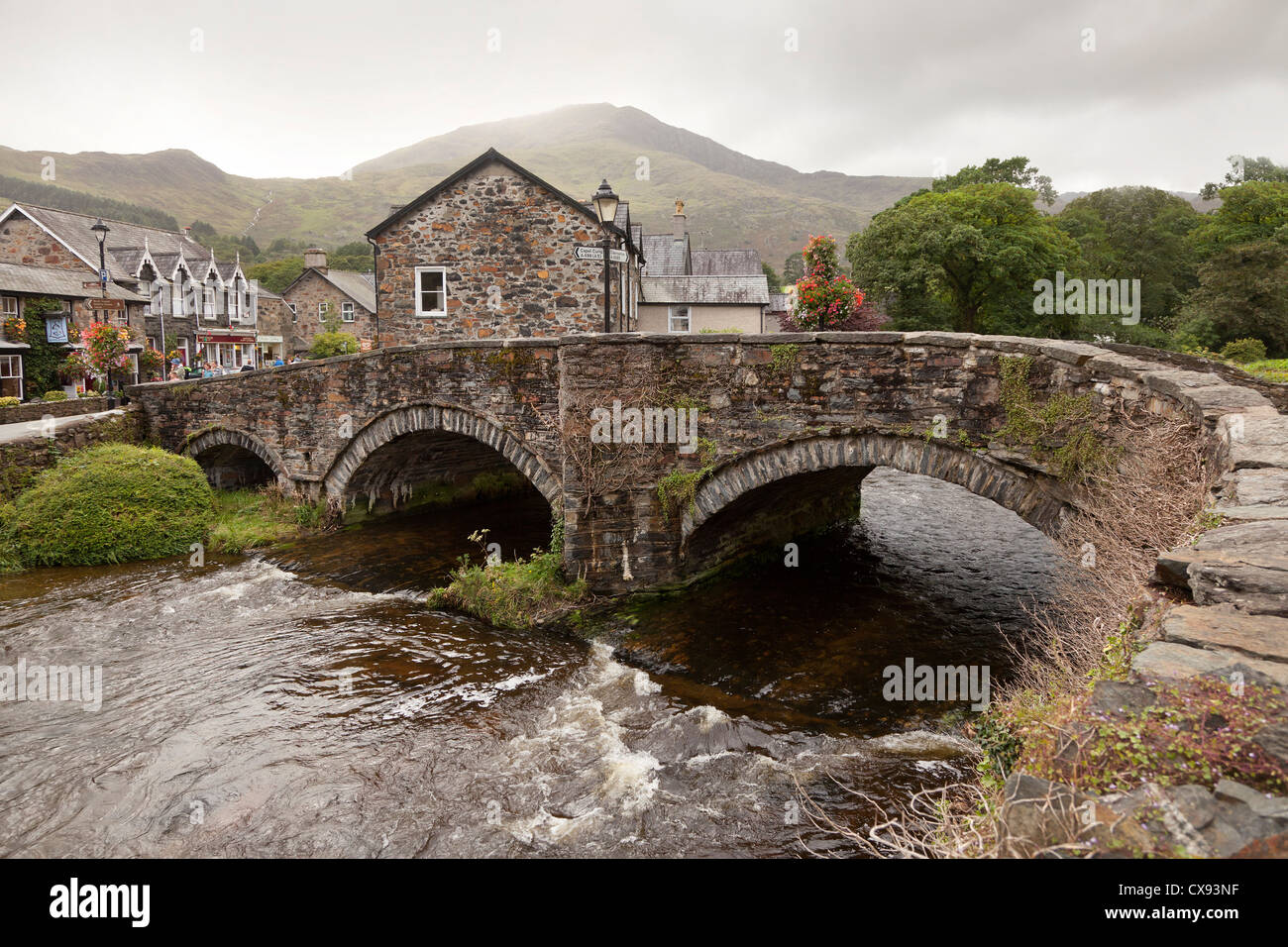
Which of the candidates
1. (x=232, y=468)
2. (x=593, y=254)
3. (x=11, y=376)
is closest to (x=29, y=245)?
(x=11, y=376)

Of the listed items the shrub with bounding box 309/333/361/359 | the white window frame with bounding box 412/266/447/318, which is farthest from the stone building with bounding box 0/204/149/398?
the white window frame with bounding box 412/266/447/318

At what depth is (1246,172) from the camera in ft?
181

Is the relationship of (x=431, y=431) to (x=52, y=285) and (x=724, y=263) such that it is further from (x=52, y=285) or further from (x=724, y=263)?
(x=724, y=263)

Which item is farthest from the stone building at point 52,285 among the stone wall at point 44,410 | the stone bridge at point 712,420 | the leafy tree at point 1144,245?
the leafy tree at point 1144,245

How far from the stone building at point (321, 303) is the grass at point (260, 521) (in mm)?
35669

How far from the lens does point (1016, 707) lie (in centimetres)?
412

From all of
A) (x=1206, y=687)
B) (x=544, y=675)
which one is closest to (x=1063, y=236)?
(x=544, y=675)

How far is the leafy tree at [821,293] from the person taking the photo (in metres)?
13.9

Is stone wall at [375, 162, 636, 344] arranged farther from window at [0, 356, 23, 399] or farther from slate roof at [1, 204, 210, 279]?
slate roof at [1, 204, 210, 279]

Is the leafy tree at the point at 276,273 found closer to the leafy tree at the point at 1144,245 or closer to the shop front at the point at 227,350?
the shop front at the point at 227,350

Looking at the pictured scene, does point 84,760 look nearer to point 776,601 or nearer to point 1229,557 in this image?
point 776,601

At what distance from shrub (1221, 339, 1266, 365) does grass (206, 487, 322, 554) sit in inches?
1283

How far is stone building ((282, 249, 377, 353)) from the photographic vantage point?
50.2 metres

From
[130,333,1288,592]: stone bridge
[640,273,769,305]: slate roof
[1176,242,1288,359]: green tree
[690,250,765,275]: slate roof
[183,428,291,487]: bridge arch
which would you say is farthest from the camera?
[690,250,765,275]: slate roof
